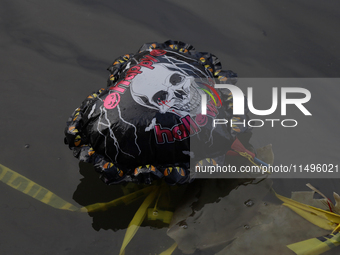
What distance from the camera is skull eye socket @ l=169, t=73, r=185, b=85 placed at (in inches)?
81.5

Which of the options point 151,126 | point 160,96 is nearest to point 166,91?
point 160,96

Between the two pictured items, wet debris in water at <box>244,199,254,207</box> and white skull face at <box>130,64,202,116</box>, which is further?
wet debris in water at <box>244,199,254,207</box>

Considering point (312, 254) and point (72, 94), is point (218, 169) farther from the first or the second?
point (72, 94)

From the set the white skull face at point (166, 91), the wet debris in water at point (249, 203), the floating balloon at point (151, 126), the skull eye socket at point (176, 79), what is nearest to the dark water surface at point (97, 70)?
the wet debris in water at point (249, 203)

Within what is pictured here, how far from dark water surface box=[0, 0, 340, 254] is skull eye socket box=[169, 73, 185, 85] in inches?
31.5

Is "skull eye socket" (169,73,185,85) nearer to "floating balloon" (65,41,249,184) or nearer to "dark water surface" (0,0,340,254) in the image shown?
"floating balloon" (65,41,249,184)

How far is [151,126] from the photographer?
1.97m

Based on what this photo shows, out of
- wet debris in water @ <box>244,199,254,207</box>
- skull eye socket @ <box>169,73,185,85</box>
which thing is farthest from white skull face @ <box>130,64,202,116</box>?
wet debris in water @ <box>244,199,254,207</box>

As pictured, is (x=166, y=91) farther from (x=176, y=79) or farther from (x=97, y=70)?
(x=97, y=70)

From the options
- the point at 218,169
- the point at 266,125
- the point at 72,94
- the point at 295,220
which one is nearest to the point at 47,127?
the point at 72,94

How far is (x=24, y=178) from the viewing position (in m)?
2.42

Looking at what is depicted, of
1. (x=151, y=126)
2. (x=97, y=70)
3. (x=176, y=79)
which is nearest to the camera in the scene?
(x=151, y=126)

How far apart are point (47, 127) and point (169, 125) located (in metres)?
1.09

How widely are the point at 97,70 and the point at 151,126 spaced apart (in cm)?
115
